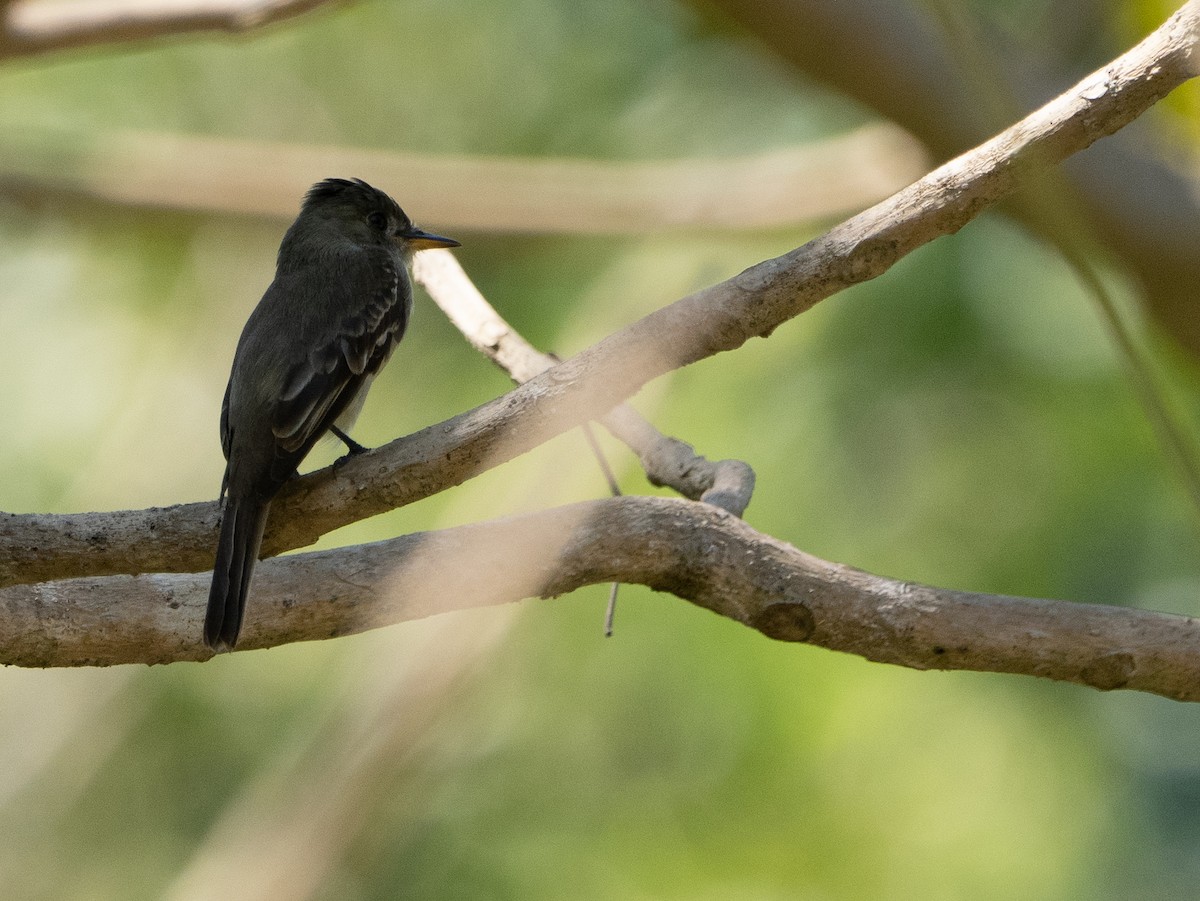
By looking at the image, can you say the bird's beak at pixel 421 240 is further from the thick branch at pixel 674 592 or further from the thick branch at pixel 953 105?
the thick branch at pixel 674 592

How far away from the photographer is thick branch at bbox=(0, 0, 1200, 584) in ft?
8.01

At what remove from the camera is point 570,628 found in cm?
819

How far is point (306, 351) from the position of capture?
13.3 feet

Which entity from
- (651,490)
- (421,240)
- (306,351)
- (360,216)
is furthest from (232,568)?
(651,490)

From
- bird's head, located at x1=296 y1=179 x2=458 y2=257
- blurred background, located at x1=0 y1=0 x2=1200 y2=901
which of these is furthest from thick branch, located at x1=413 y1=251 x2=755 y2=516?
blurred background, located at x1=0 y1=0 x2=1200 y2=901

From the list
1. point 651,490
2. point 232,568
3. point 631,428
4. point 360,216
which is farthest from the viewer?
point 651,490

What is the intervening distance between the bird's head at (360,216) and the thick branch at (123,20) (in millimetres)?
761

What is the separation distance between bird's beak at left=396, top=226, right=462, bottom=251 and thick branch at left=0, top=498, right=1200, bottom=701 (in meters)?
1.94

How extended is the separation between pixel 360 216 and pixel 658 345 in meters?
2.49

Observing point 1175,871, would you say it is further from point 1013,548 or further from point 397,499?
point 397,499

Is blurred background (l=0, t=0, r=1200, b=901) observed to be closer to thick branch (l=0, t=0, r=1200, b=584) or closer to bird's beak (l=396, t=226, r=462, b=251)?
bird's beak (l=396, t=226, r=462, b=251)

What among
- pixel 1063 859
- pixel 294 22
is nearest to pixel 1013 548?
pixel 1063 859

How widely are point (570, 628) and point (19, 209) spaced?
3.86 metres

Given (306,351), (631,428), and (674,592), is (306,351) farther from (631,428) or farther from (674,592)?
(674,592)
